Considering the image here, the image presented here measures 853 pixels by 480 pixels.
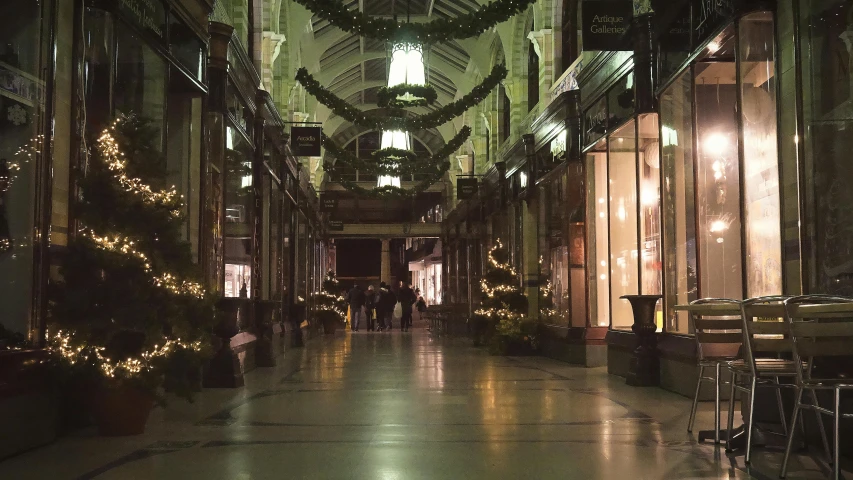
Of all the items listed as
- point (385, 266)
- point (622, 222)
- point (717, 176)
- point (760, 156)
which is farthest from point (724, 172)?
point (385, 266)

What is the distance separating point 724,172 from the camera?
859 centimetres

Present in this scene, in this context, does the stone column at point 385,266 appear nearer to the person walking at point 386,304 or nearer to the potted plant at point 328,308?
the person walking at point 386,304

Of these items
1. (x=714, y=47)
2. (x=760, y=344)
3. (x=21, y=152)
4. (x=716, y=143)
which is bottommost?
(x=760, y=344)

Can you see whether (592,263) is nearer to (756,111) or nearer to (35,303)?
(756,111)

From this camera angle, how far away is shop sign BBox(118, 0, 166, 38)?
7.07 meters

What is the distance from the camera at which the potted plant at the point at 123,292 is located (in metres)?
5.74

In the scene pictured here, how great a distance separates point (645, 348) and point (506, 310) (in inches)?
246

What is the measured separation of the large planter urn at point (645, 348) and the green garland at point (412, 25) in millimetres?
3667

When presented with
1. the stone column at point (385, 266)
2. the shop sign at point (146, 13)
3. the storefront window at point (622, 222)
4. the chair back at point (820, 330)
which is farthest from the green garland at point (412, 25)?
the stone column at point (385, 266)

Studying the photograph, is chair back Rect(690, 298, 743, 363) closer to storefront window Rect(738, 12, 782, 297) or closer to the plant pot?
storefront window Rect(738, 12, 782, 297)

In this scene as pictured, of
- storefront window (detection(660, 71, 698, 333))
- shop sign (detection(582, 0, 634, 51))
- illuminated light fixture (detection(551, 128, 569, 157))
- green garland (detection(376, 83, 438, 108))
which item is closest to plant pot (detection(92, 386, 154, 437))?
storefront window (detection(660, 71, 698, 333))

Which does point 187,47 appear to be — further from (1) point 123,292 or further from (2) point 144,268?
(1) point 123,292

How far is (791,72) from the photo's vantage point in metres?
6.20

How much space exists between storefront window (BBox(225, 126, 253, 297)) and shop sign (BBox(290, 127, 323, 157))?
158 inches
